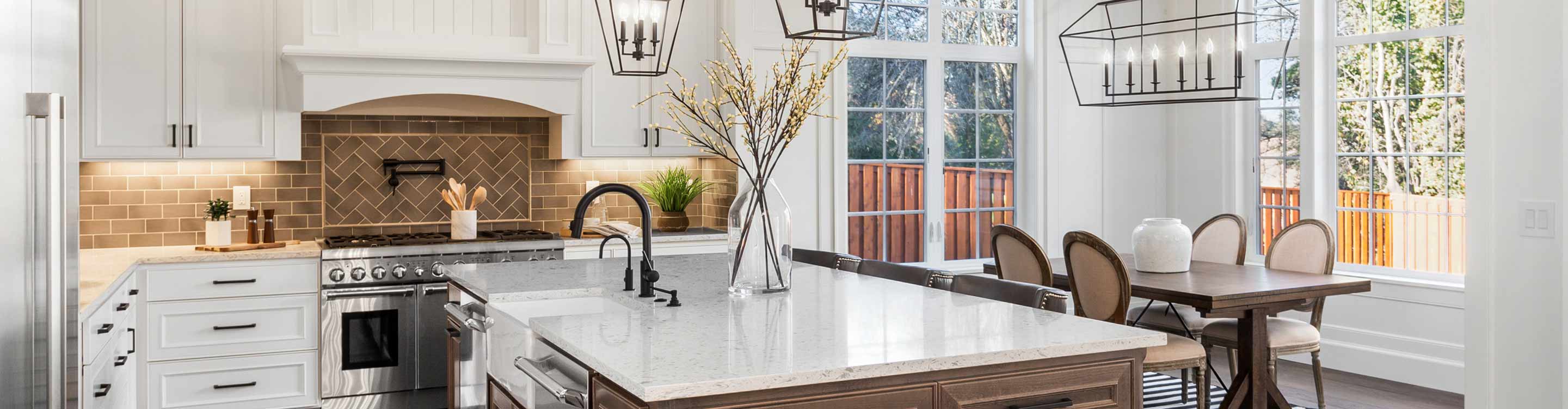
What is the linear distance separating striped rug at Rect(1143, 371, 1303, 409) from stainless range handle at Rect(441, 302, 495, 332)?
2837 mm

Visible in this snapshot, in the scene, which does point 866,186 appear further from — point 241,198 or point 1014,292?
point 1014,292

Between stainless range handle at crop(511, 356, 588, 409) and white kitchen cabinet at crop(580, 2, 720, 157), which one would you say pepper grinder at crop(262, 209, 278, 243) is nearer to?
white kitchen cabinet at crop(580, 2, 720, 157)

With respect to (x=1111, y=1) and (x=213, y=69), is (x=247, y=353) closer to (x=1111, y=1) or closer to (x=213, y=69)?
(x=213, y=69)

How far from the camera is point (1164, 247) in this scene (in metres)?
4.28

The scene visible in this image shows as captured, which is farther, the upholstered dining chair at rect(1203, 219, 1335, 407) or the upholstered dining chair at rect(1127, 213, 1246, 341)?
the upholstered dining chair at rect(1127, 213, 1246, 341)

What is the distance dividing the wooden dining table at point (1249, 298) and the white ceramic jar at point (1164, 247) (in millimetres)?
54

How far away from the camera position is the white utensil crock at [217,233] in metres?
4.73

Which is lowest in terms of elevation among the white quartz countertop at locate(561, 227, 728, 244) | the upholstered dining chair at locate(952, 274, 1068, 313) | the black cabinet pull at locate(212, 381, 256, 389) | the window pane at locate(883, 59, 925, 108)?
the black cabinet pull at locate(212, 381, 256, 389)

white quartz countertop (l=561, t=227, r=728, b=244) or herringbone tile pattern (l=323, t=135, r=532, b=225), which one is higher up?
herringbone tile pattern (l=323, t=135, r=532, b=225)

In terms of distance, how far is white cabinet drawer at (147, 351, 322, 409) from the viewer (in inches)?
175

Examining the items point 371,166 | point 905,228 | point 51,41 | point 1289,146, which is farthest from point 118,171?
point 1289,146

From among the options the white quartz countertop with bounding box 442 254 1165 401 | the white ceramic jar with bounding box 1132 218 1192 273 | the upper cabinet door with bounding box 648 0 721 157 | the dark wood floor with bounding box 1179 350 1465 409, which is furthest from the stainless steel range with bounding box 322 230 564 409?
the dark wood floor with bounding box 1179 350 1465 409

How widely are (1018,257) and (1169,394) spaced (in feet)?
4.38

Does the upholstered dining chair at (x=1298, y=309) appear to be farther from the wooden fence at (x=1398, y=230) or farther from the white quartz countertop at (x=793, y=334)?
the white quartz countertop at (x=793, y=334)
